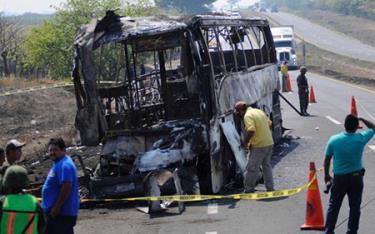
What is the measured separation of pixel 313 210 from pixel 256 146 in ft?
9.68

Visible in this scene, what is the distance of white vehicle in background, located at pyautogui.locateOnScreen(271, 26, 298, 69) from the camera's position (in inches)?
2149

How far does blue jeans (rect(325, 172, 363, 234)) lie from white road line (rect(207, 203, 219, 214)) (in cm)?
296

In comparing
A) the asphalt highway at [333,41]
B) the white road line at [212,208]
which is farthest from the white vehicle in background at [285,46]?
the white road line at [212,208]

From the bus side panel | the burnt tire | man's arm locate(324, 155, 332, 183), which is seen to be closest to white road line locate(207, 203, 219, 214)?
the burnt tire

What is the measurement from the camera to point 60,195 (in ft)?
23.8

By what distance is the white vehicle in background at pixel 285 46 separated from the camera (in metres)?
54.6

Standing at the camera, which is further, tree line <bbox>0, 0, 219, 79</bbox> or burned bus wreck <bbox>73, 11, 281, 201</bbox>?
tree line <bbox>0, 0, 219, 79</bbox>

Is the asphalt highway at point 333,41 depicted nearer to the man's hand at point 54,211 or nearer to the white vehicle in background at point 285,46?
the white vehicle in background at point 285,46

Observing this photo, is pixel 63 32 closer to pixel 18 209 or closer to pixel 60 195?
pixel 60 195

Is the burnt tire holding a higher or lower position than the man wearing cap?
lower

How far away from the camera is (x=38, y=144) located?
21.8m

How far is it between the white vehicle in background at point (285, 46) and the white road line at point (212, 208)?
42363 millimetres

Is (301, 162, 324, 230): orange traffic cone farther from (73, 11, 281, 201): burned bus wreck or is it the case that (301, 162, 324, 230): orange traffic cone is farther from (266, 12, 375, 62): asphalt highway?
(266, 12, 375, 62): asphalt highway

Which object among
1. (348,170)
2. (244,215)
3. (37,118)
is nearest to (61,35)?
(37,118)
